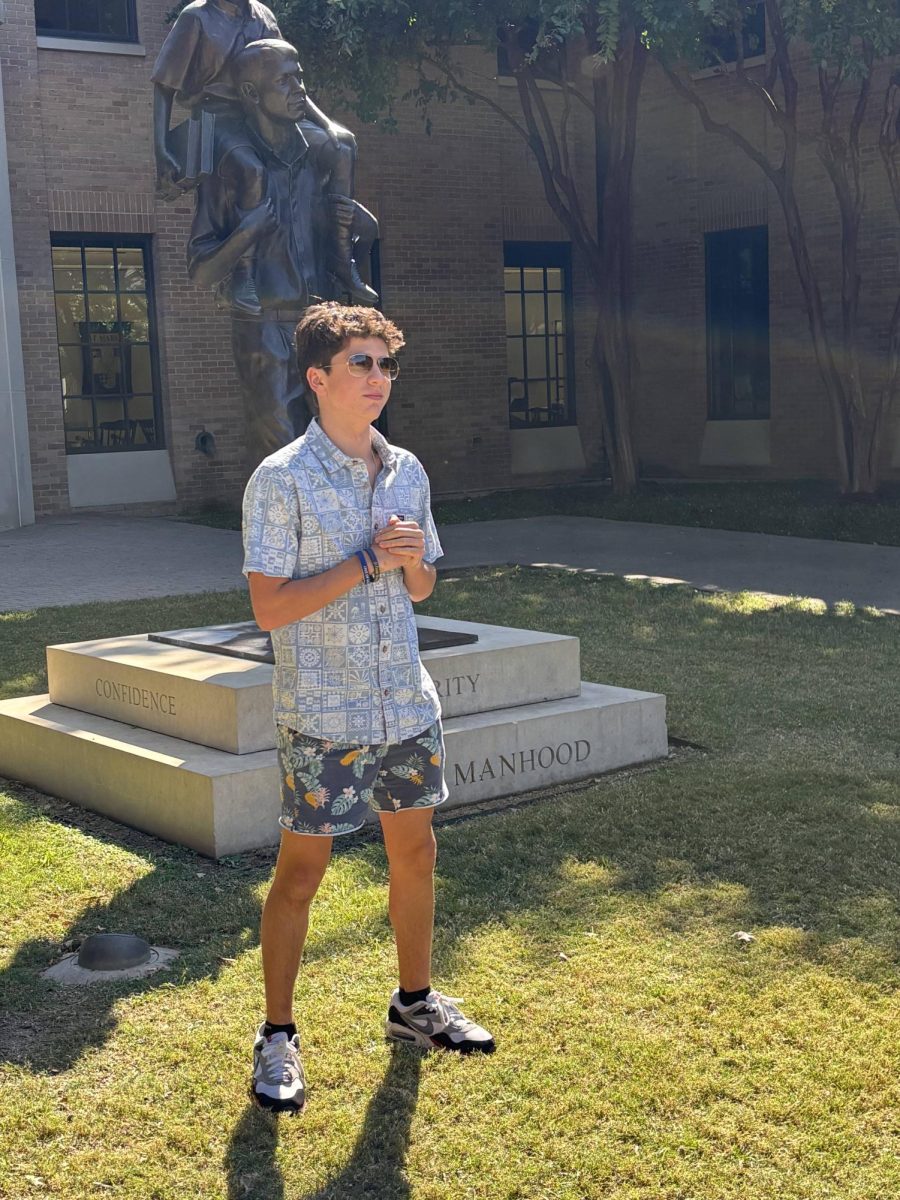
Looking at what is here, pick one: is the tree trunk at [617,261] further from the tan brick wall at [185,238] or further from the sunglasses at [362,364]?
the sunglasses at [362,364]

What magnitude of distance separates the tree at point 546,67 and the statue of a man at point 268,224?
26.3 feet

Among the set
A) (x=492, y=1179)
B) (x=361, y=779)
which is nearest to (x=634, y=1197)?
(x=492, y=1179)

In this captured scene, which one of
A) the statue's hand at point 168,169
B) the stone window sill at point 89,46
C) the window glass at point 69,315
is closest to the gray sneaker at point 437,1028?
the statue's hand at point 168,169

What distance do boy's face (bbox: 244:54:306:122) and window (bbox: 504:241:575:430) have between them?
13739mm

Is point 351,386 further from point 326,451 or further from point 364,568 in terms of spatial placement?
point 364,568

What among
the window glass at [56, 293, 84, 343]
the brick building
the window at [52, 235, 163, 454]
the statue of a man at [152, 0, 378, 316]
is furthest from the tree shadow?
the window glass at [56, 293, 84, 343]

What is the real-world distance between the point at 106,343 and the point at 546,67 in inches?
233

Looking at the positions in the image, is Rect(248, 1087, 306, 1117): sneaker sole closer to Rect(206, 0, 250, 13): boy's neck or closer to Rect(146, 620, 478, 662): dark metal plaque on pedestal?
Rect(146, 620, 478, 662): dark metal plaque on pedestal

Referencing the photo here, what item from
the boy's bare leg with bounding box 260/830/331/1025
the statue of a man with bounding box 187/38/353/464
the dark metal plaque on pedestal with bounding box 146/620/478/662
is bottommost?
the boy's bare leg with bounding box 260/830/331/1025

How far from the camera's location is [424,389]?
19.1 m

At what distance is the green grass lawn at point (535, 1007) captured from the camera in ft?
10.6

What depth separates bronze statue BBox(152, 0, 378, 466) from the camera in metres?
6.30

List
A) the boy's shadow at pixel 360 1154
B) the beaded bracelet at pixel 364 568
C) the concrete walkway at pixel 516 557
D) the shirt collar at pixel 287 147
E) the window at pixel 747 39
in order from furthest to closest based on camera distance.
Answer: the window at pixel 747 39
the concrete walkway at pixel 516 557
the shirt collar at pixel 287 147
the beaded bracelet at pixel 364 568
the boy's shadow at pixel 360 1154

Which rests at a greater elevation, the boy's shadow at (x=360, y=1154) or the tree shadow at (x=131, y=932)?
the tree shadow at (x=131, y=932)
